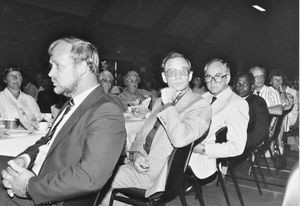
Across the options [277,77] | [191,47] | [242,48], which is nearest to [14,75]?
[277,77]

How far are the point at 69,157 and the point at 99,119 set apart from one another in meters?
0.21

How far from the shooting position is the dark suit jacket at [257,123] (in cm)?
341

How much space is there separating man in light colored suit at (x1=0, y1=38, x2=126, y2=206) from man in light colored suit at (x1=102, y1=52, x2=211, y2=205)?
68 centimetres

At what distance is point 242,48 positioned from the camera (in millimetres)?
14961

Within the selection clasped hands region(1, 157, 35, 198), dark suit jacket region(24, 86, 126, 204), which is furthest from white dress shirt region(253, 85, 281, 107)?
clasped hands region(1, 157, 35, 198)

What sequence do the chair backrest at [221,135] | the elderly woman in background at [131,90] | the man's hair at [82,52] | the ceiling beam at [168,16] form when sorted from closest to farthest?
the man's hair at [82,52], the chair backrest at [221,135], the elderly woman in background at [131,90], the ceiling beam at [168,16]

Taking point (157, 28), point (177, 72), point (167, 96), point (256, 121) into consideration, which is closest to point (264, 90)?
point (256, 121)

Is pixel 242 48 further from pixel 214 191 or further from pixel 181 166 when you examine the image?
pixel 181 166

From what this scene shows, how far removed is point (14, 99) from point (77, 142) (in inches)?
106

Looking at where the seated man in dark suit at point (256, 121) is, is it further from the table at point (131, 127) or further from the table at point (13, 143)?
the table at point (13, 143)

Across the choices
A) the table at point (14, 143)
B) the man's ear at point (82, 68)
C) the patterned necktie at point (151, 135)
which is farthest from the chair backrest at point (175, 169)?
the table at point (14, 143)

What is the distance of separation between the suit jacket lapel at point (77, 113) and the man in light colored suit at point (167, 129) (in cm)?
68

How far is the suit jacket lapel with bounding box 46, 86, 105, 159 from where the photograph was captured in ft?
5.46

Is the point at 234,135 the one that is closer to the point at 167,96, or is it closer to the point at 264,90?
the point at 167,96
